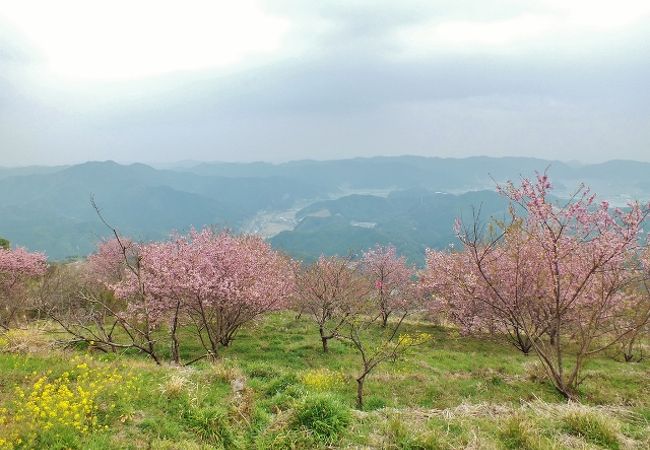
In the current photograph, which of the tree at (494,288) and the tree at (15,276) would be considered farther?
the tree at (15,276)

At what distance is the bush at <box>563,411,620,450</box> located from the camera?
26.8ft

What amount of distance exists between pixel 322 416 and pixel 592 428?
5.83 metres

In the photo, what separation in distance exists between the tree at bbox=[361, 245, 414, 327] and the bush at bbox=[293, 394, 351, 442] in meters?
24.6

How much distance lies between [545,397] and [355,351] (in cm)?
1237

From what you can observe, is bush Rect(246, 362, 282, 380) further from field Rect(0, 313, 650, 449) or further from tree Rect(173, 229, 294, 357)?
tree Rect(173, 229, 294, 357)

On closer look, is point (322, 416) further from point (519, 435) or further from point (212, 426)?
point (519, 435)

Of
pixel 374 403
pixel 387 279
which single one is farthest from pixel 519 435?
pixel 387 279

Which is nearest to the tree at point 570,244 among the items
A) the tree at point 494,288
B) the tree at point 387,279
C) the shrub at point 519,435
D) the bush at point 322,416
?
the tree at point 494,288

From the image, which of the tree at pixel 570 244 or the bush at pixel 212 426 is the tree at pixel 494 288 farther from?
the bush at pixel 212 426

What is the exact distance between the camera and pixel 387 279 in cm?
4166

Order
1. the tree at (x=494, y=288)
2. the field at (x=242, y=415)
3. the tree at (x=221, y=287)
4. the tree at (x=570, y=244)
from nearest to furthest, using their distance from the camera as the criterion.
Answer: the field at (x=242, y=415)
the tree at (x=570, y=244)
the tree at (x=494, y=288)
the tree at (x=221, y=287)

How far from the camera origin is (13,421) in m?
7.56

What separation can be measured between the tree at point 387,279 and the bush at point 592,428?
2431 cm

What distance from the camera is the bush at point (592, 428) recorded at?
8156 mm
